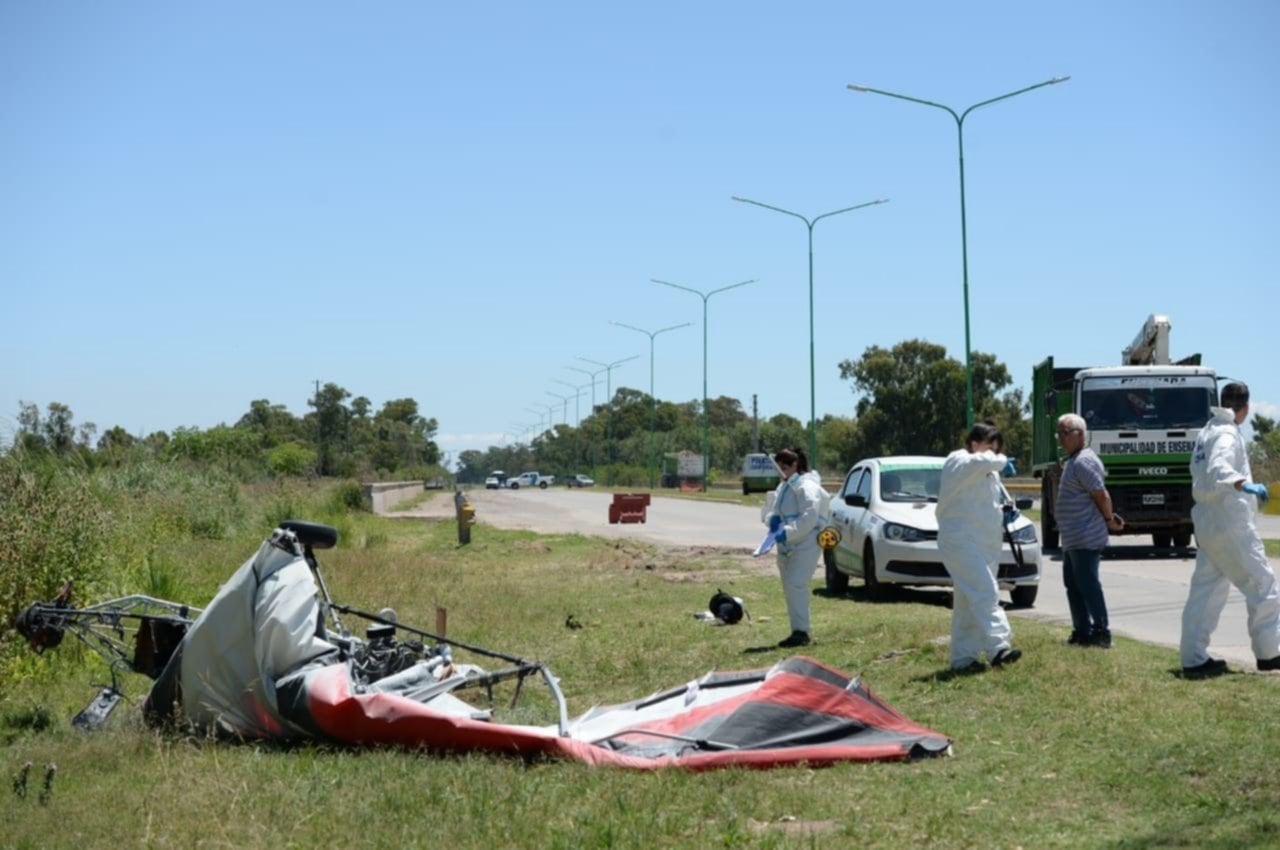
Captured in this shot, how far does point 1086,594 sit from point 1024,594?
5.70 m

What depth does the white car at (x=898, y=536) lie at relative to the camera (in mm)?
17047

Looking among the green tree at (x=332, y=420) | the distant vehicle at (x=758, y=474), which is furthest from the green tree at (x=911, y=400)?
the green tree at (x=332, y=420)

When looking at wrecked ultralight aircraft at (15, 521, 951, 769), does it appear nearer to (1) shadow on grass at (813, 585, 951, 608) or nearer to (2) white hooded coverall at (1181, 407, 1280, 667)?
(2) white hooded coverall at (1181, 407, 1280, 667)

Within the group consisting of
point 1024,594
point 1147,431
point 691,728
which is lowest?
point 691,728

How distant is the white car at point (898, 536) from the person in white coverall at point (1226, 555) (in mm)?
5112

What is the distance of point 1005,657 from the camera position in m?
10.5

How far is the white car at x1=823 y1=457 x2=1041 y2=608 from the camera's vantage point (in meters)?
17.0

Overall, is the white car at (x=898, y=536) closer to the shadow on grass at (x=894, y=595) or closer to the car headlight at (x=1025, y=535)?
the car headlight at (x=1025, y=535)

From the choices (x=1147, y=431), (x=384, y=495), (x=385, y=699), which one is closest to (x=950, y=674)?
(x=385, y=699)

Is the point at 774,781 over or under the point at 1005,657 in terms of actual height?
under

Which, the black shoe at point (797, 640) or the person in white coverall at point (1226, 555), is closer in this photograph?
the person in white coverall at point (1226, 555)

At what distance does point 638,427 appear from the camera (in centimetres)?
17625

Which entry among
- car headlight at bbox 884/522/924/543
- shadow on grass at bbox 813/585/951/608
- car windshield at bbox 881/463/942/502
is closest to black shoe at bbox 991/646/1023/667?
shadow on grass at bbox 813/585/951/608

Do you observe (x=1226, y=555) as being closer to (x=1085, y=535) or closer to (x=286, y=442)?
(x=1085, y=535)
